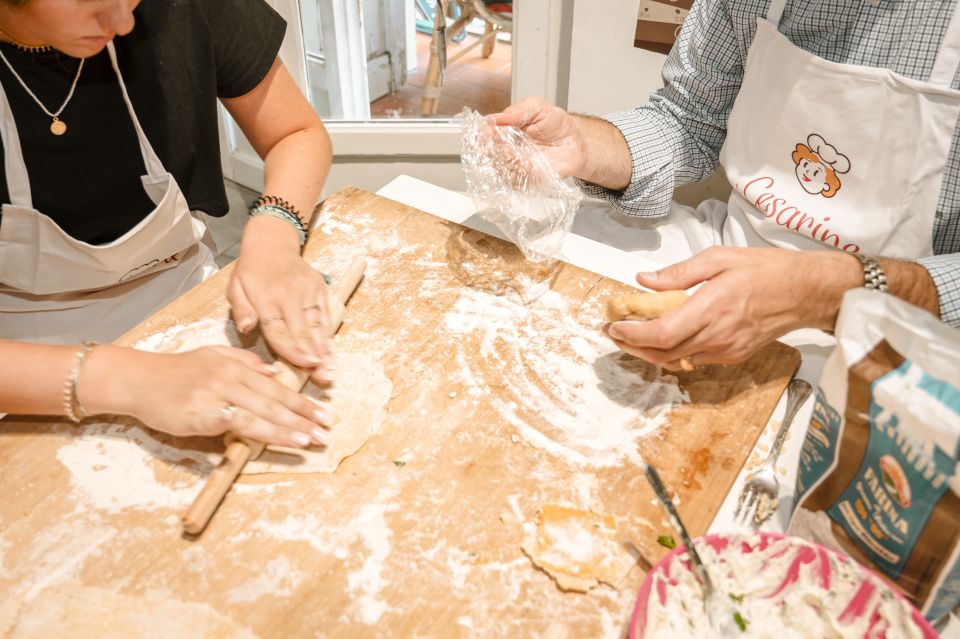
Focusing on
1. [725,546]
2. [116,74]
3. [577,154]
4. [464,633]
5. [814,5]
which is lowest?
[464,633]

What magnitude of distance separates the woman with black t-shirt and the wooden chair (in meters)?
1.30

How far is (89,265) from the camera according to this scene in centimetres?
131

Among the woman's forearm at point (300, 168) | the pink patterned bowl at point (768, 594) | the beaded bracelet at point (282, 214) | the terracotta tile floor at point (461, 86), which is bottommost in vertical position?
the terracotta tile floor at point (461, 86)

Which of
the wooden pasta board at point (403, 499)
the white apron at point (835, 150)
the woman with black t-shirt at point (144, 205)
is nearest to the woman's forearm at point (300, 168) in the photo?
the woman with black t-shirt at point (144, 205)

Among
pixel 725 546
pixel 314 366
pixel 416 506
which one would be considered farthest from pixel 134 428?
pixel 725 546

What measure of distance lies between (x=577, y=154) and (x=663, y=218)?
317mm

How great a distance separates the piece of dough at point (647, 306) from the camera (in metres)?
1.06

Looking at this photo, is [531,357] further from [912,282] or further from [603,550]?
[912,282]

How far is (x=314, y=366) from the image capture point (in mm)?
1085

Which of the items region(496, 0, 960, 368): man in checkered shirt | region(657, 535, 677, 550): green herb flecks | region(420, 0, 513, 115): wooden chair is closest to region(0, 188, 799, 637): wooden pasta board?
region(657, 535, 677, 550): green herb flecks

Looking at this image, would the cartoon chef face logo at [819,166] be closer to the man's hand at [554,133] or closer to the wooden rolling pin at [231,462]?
the man's hand at [554,133]

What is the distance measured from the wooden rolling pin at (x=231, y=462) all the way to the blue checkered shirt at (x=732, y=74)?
0.79 metres

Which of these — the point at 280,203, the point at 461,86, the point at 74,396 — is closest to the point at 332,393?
the point at 74,396

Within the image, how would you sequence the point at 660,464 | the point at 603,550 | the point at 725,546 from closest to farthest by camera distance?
the point at 725,546, the point at 603,550, the point at 660,464
